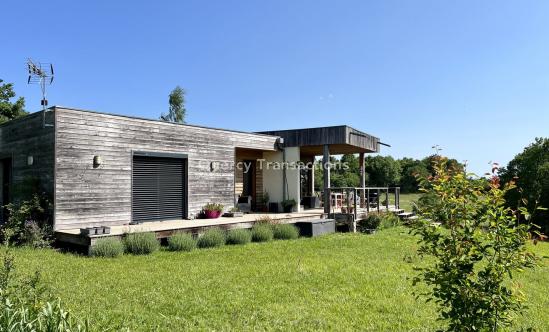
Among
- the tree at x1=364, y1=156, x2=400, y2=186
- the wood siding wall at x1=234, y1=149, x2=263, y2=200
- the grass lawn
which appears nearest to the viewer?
the grass lawn

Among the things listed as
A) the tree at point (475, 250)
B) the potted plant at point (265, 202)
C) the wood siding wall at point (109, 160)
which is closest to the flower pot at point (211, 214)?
the wood siding wall at point (109, 160)

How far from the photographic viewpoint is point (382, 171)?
5019cm

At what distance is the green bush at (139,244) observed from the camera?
26.1 feet

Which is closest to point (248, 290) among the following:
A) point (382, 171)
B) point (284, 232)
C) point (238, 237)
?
point (238, 237)

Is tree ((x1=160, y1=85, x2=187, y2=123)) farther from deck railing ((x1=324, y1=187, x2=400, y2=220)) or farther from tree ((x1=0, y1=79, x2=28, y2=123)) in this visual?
deck railing ((x1=324, y1=187, x2=400, y2=220))

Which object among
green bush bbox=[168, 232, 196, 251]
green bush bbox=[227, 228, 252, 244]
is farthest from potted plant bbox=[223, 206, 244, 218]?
green bush bbox=[168, 232, 196, 251]

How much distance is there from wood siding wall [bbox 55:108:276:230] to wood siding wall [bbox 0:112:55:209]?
38 cm

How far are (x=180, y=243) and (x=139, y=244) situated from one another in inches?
36.5

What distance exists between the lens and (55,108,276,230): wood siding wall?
29.2 ft

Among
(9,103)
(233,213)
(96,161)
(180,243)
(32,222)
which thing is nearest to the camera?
(32,222)

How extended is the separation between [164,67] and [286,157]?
1129 centimetres

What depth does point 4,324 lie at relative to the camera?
106 inches

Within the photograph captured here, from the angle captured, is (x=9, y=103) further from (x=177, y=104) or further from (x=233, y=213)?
(x=233, y=213)

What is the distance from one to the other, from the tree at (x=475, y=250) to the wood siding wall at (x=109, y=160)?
865 cm
